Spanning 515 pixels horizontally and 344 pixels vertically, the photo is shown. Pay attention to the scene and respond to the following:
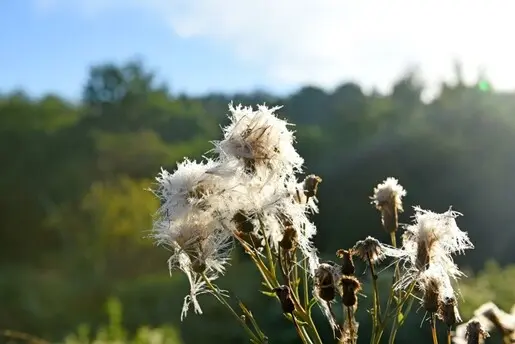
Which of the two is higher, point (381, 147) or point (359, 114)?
point (359, 114)

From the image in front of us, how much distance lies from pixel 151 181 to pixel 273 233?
8948mm

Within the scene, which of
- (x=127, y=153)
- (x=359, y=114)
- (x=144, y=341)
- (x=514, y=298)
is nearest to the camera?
(x=514, y=298)

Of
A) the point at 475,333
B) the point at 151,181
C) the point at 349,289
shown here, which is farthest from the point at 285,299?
the point at 151,181

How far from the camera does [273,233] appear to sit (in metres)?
0.75

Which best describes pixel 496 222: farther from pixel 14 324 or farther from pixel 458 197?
pixel 14 324

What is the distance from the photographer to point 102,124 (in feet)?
43.9

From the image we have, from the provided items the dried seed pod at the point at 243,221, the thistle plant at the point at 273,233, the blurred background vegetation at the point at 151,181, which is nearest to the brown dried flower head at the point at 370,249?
the thistle plant at the point at 273,233

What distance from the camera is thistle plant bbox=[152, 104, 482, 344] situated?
0.70 meters

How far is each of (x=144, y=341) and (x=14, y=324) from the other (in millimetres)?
4765

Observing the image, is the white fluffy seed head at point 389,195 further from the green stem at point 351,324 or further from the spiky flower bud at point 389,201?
the green stem at point 351,324

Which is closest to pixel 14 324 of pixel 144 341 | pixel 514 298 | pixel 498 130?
pixel 144 341

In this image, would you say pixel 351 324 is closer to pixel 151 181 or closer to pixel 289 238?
pixel 289 238

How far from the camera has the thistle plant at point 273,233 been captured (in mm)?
698

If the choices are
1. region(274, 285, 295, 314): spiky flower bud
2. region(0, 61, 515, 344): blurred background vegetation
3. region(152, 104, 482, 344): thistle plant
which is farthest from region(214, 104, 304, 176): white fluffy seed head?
region(0, 61, 515, 344): blurred background vegetation
